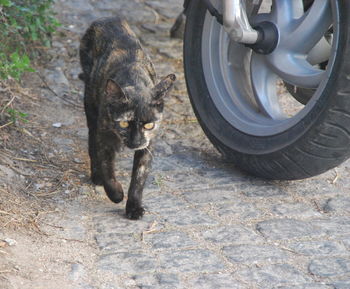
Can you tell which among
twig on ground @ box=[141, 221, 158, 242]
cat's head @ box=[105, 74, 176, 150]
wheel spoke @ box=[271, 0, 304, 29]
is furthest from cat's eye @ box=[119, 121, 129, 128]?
wheel spoke @ box=[271, 0, 304, 29]

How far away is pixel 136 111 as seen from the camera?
4.48 metres

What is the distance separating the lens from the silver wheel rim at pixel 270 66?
15.2 ft

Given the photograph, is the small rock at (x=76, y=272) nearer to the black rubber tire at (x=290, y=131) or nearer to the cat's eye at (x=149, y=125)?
the cat's eye at (x=149, y=125)

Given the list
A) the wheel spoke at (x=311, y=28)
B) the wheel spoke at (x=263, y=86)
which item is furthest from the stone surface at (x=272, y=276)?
the wheel spoke at (x=311, y=28)

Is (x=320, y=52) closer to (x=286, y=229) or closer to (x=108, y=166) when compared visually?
(x=286, y=229)

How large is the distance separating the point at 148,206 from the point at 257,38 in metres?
1.30

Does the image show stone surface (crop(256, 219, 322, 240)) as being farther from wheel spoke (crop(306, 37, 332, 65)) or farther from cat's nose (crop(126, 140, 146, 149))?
wheel spoke (crop(306, 37, 332, 65))

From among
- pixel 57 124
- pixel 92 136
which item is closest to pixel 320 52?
pixel 92 136

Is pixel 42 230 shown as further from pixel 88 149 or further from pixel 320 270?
pixel 320 270

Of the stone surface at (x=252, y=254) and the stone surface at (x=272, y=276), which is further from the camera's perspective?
the stone surface at (x=252, y=254)

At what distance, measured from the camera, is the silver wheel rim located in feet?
15.2

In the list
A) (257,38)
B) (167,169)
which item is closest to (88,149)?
(167,169)

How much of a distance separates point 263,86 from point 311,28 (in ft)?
1.94

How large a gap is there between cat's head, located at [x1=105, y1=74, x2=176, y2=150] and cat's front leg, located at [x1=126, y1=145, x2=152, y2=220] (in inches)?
7.0
